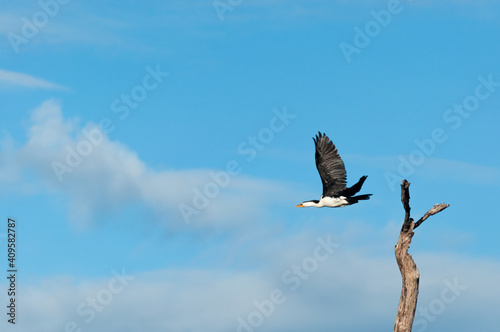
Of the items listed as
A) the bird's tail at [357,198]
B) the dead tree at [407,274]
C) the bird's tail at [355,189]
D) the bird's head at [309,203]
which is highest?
the bird's head at [309,203]

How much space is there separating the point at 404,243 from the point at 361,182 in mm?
4180

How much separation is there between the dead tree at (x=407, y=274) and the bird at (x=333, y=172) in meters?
4.10

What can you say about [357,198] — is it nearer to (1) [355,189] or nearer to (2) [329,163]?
(1) [355,189]

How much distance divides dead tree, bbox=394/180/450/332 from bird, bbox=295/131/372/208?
4100 mm

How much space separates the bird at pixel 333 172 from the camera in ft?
86.3

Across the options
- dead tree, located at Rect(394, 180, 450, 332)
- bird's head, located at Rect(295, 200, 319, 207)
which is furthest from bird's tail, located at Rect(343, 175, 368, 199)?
dead tree, located at Rect(394, 180, 450, 332)

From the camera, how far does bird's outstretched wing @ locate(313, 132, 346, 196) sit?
26.4 meters

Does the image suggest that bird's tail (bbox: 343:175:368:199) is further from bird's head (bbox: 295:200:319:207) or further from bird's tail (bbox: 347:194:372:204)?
bird's head (bbox: 295:200:319:207)

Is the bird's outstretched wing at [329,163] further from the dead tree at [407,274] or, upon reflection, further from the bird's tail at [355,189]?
the dead tree at [407,274]

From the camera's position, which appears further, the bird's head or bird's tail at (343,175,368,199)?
the bird's head

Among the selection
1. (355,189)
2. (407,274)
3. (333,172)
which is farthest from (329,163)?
(407,274)

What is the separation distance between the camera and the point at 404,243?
72.7ft

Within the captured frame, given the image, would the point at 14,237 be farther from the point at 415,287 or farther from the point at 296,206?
the point at 415,287

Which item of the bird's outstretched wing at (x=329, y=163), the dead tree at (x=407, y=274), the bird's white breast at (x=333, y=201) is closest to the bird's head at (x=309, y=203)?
the bird's white breast at (x=333, y=201)
